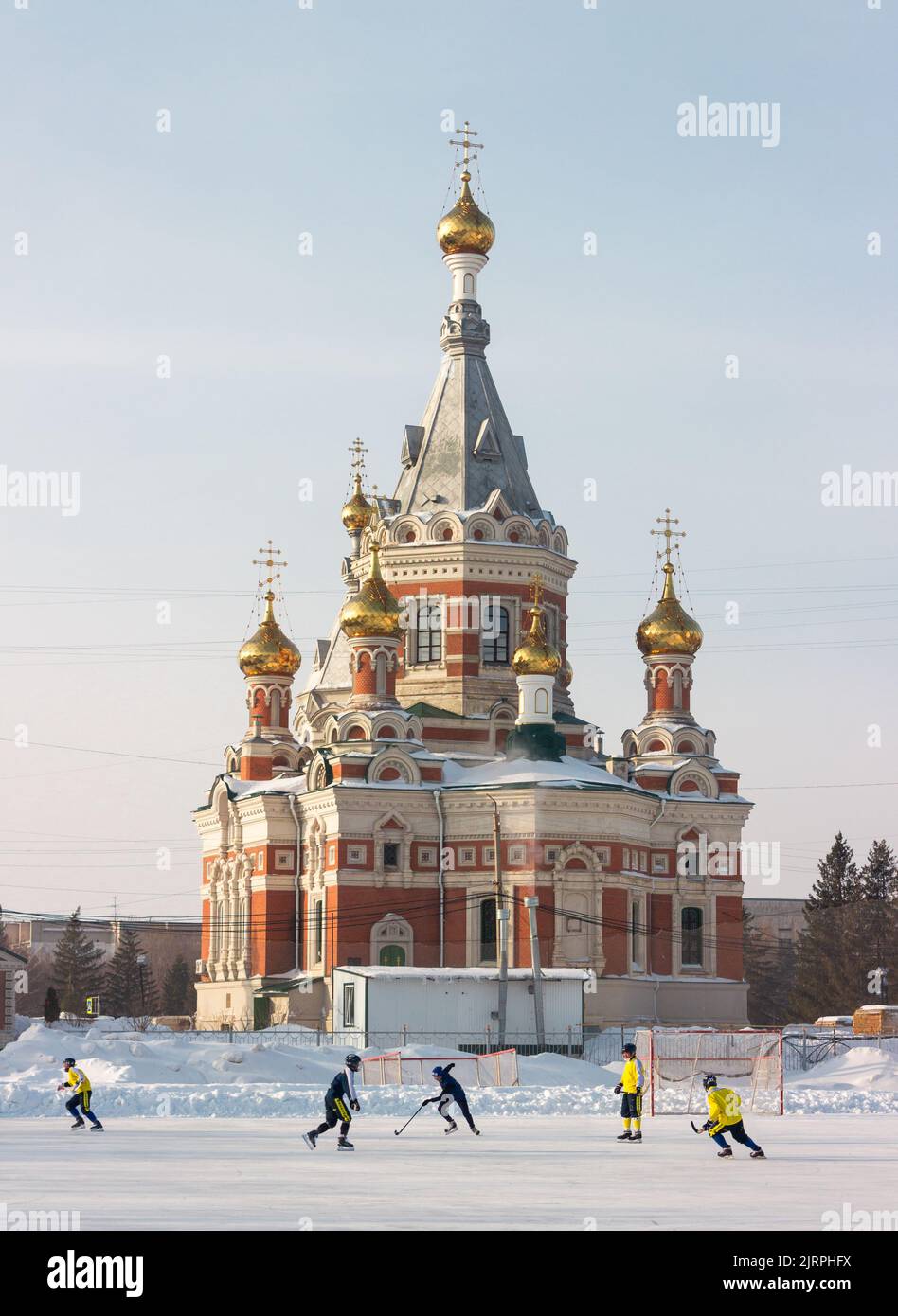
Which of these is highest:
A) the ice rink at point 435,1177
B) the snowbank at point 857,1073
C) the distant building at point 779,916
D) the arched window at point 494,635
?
the arched window at point 494,635

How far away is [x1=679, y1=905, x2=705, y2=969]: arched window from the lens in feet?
199

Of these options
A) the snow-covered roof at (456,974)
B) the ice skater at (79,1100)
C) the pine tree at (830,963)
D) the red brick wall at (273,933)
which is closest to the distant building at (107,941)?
the pine tree at (830,963)

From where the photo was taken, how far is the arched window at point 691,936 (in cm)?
6066

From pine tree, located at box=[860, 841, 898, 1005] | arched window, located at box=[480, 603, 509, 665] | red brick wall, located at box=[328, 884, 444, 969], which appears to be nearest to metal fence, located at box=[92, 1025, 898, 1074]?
red brick wall, located at box=[328, 884, 444, 969]

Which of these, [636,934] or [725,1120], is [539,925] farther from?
[725,1120]

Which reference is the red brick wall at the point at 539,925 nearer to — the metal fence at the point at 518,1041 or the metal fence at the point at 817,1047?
the metal fence at the point at 518,1041

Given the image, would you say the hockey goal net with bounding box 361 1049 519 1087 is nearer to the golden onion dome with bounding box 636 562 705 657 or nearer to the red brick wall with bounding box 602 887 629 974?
the red brick wall with bounding box 602 887 629 974

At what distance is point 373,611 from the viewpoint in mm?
58656

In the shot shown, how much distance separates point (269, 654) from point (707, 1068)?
99.7 feet

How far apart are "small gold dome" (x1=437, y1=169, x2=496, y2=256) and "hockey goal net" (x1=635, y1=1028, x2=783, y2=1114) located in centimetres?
3117

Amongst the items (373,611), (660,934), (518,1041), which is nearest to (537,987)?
(518,1041)

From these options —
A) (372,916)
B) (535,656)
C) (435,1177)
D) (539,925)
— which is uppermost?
(535,656)

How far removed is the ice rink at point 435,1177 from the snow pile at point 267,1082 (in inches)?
84.5
